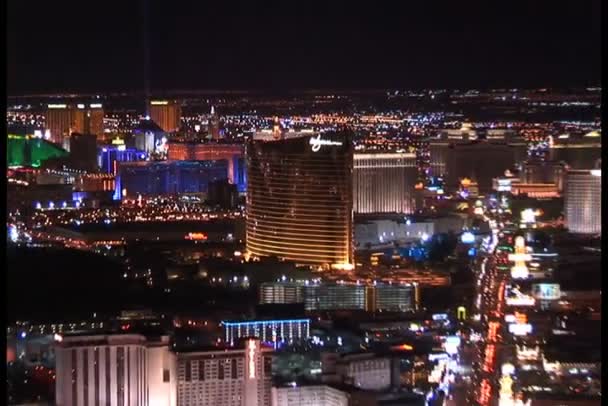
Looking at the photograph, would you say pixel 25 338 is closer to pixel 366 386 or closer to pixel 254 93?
pixel 366 386

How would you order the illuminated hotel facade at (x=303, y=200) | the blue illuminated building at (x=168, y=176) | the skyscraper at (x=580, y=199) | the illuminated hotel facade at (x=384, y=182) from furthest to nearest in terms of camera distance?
the blue illuminated building at (x=168, y=176) → the illuminated hotel facade at (x=384, y=182) → the illuminated hotel facade at (x=303, y=200) → the skyscraper at (x=580, y=199)

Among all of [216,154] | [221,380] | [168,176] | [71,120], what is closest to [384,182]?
[216,154]

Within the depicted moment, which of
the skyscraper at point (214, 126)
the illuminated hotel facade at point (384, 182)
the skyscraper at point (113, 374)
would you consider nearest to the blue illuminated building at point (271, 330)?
the skyscraper at point (113, 374)

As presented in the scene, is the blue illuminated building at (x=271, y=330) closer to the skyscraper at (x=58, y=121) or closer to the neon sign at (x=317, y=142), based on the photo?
the neon sign at (x=317, y=142)

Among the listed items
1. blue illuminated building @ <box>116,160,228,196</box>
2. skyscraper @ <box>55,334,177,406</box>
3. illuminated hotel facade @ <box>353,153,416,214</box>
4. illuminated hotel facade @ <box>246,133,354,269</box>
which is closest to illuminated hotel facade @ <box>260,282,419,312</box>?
illuminated hotel facade @ <box>246,133,354,269</box>

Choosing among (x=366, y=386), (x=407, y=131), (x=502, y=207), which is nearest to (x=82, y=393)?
(x=366, y=386)
